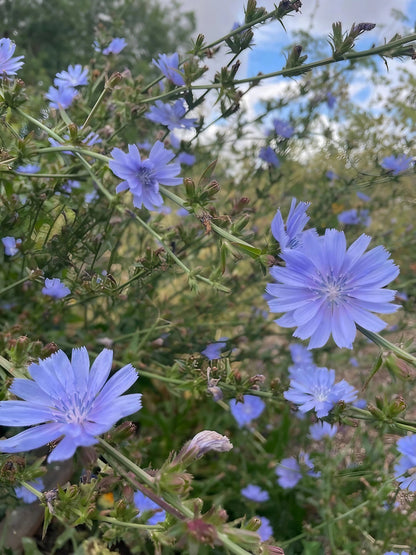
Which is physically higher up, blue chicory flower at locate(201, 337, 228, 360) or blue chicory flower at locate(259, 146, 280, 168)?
blue chicory flower at locate(259, 146, 280, 168)

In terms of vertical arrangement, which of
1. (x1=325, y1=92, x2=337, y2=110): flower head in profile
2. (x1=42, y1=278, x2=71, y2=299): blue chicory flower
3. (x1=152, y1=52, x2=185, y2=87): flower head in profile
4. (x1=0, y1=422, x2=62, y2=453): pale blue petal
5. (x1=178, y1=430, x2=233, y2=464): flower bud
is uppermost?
(x1=325, y1=92, x2=337, y2=110): flower head in profile

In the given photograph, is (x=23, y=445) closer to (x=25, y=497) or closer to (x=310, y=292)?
(x=310, y=292)

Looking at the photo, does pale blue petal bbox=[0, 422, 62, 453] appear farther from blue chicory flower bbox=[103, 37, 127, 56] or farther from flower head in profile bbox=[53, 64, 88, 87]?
blue chicory flower bbox=[103, 37, 127, 56]

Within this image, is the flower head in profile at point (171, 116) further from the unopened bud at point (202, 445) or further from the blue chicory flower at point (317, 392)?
the unopened bud at point (202, 445)

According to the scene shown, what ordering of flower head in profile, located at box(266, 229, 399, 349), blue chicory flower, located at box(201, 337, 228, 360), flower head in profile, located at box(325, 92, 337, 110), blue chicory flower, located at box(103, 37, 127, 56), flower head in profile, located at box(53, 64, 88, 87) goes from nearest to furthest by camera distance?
flower head in profile, located at box(266, 229, 399, 349) < blue chicory flower, located at box(201, 337, 228, 360) < flower head in profile, located at box(53, 64, 88, 87) < blue chicory flower, located at box(103, 37, 127, 56) < flower head in profile, located at box(325, 92, 337, 110)

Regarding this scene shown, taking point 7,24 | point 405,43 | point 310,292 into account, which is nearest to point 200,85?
point 405,43

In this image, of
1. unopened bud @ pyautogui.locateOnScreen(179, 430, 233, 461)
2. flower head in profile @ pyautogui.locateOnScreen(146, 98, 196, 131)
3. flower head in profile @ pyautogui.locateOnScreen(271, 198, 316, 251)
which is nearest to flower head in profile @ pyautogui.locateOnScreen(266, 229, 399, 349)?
flower head in profile @ pyautogui.locateOnScreen(271, 198, 316, 251)
